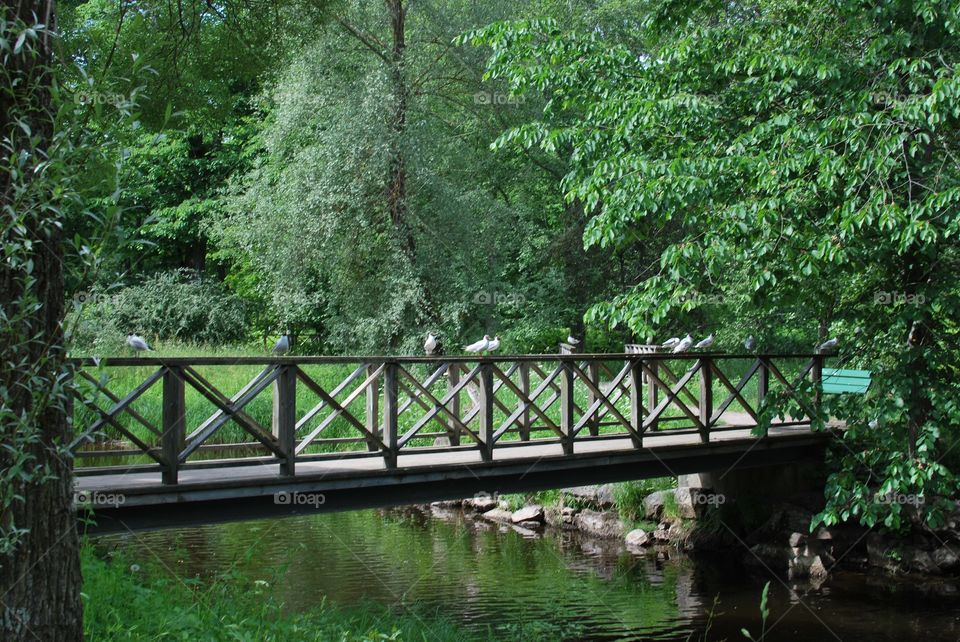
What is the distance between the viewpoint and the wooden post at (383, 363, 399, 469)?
29.2 feet

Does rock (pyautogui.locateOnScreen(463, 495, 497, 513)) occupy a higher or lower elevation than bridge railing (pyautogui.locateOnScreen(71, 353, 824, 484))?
lower

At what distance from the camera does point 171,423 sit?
24.6 ft

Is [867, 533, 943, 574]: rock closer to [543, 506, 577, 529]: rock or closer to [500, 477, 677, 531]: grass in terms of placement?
[500, 477, 677, 531]: grass

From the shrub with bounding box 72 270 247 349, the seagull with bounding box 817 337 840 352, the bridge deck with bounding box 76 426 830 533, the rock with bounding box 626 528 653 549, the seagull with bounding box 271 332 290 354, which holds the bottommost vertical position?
the rock with bounding box 626 528 653 549

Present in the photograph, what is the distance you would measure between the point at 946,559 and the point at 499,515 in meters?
6.63

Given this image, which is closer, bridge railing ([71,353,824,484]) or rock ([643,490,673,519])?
bridge railing ([71,353,824,484])

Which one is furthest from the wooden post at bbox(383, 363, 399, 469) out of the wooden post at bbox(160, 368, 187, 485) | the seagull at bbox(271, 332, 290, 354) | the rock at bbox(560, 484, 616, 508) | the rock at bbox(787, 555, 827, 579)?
the rock at bbox(560, 484, 616, 508)

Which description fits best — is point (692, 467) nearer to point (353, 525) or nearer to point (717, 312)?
point (353, 525)

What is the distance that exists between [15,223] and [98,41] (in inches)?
209

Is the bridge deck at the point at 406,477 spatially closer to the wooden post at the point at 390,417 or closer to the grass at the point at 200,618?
the wooden post at the point at 390,417

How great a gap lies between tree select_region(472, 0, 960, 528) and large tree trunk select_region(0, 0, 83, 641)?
6.47 meters

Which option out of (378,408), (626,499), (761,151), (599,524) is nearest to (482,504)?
(599,524)

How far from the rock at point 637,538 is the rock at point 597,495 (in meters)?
1.23

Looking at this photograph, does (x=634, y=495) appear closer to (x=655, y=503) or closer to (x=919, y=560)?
(x=655, y=503)
